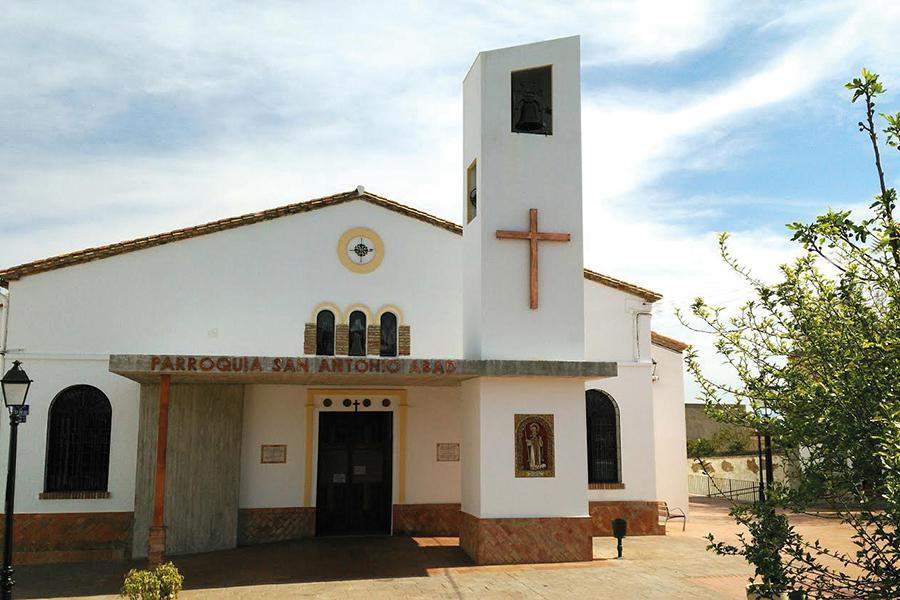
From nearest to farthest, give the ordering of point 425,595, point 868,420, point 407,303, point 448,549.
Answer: point 868,420 → point 425,595 → point 448,549 → point 407,303

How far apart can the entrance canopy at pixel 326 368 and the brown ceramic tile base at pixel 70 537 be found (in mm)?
2850

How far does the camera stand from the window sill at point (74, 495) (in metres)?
14.8

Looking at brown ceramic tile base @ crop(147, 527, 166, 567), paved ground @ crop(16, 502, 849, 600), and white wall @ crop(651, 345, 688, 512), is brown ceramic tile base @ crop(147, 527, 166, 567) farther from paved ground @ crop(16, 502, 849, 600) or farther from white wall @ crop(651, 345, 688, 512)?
white wall @ crop(651, 345, 688, 512)

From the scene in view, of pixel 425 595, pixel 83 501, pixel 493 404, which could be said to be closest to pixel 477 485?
pixel 493 404

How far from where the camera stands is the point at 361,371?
A: 43.2ft

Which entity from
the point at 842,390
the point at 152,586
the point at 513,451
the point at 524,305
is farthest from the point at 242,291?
the point at 842,390

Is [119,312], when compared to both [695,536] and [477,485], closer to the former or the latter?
[477,485]

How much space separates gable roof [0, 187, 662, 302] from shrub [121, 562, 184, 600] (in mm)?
8315

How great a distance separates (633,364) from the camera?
1773 centimetres

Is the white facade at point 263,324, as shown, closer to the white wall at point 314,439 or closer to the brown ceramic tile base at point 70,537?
the white wall at point 314,439

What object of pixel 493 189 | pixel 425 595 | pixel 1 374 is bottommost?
pixel 425 595

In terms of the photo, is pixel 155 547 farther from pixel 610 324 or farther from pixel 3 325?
pixel 610 324

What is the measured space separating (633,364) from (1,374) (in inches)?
511

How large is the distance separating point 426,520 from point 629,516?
14.5ft
